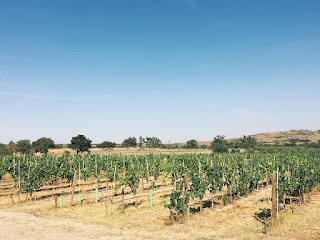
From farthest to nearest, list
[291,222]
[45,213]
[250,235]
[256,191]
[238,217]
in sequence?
1. [256,191]
2. [45,213]
3. [238,217]
4. [291,222]
5. [250,235]

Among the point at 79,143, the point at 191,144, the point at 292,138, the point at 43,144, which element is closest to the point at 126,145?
the point at 191,144

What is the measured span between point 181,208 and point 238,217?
345 cm

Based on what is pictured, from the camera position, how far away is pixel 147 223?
12.7 metres

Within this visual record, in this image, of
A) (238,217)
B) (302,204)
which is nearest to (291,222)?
(238,217)

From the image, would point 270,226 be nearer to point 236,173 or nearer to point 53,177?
point 236,173

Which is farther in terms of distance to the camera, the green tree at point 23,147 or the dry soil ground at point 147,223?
the green tree at point 23,147

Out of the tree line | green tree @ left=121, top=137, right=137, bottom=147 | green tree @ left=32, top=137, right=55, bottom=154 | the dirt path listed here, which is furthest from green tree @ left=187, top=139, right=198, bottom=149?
the dirt path

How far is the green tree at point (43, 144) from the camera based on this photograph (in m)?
87.2

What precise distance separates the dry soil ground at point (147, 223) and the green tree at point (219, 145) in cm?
5379

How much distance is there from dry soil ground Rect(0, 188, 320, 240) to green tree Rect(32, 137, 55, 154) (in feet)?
256

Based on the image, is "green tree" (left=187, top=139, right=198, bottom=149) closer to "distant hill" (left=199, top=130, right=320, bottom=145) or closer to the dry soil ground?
"distant hill" (left=199, top=130, right=320, bottom=145)

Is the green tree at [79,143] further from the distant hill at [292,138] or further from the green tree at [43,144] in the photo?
the distant hill at [292,138]

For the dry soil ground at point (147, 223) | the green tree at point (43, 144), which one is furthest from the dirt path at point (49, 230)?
the green tree at point (43, 144)

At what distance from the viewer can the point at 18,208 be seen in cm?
1712
